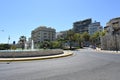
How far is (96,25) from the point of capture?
572 ft

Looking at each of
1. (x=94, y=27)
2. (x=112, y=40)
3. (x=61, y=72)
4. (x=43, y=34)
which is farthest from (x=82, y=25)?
(x=61, y=72)

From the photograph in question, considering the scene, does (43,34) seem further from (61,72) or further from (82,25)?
(61,72)

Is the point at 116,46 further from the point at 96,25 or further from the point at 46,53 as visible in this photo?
the point at 96,25

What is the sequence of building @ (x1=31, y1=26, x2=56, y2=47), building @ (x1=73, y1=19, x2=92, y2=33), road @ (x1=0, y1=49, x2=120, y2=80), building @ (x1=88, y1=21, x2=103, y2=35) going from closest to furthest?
1. road @ (x1=0, y1=49, x2=120, y2=80)
2. building @ (x1=31, y1=26, x2=56, y2=47)
3. building @ (x1=88, y1=21, x2=103, y2=35)
4. building @ (x1=73, y1=19, x2=92, y2=33)

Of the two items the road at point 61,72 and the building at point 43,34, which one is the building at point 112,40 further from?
the building at point 43,34

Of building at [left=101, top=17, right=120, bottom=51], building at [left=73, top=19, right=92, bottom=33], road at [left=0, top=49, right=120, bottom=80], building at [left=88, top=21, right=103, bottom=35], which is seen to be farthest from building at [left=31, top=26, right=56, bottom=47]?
road at [left=0, top=49, right=120, bottom=80]

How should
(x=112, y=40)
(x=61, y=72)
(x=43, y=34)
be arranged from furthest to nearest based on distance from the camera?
(x=43, y=34), (x=112, y=40), (x=61, y=72)

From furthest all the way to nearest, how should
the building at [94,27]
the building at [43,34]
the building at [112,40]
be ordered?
the building at [94,27] < the building at [43,34] < the building at [112,40]

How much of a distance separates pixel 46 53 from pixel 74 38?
197 feet

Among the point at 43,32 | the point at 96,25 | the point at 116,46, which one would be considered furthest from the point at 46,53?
the point at 96,25

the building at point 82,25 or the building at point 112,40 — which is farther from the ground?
the building at point 82,25

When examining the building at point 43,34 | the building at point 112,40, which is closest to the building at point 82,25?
the building at point 43,34

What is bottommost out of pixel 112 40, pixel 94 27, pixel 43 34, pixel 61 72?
pixel 61 72

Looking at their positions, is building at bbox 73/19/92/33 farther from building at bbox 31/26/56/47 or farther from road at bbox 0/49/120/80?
road at bbox 0/49/120/80
